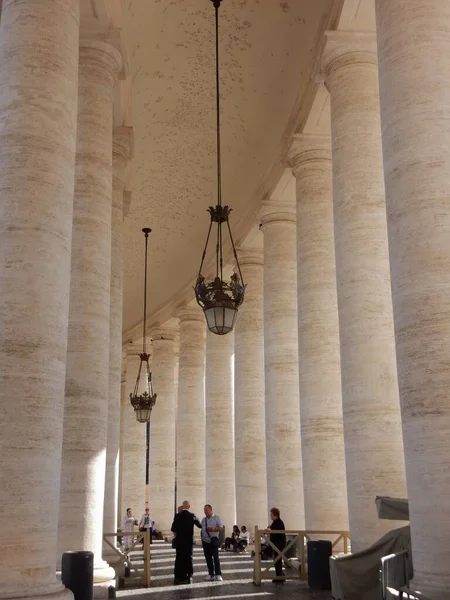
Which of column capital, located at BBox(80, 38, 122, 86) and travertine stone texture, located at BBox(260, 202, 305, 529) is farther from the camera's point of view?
travertine stone texture, located at BBox(260, 202, 305, 529)

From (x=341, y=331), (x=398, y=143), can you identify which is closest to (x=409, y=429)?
(x=398, y=143)

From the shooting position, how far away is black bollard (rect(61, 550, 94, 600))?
61.2ft

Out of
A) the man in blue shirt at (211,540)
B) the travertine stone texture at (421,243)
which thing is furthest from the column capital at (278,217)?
the travertine stone texture at (421,243)

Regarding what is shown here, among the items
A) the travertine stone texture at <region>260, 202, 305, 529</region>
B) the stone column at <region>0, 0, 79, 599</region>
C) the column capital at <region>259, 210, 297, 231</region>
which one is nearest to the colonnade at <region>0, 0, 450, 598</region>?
the stone column at <region>0, 0, 79, 599</region>

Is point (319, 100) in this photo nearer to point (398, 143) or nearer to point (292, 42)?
point (292, 42)

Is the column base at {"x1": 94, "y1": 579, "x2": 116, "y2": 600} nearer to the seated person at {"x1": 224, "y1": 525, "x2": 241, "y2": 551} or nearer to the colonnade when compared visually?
the colonnade

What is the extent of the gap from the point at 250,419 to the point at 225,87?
20184 millimetres

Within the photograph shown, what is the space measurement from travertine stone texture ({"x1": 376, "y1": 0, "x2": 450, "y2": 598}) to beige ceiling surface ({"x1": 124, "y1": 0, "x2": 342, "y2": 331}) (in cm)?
1007

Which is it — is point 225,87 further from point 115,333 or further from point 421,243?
point 421,243

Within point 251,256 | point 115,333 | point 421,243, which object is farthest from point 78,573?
point 251,256

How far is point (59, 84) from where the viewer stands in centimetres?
1798

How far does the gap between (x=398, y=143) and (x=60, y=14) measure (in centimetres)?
917

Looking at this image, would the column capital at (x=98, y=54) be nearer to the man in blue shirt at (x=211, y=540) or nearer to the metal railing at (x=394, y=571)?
the man in blue shirt at (x=211, y=540)

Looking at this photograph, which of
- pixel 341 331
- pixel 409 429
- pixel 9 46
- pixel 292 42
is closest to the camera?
pixel 409 429
